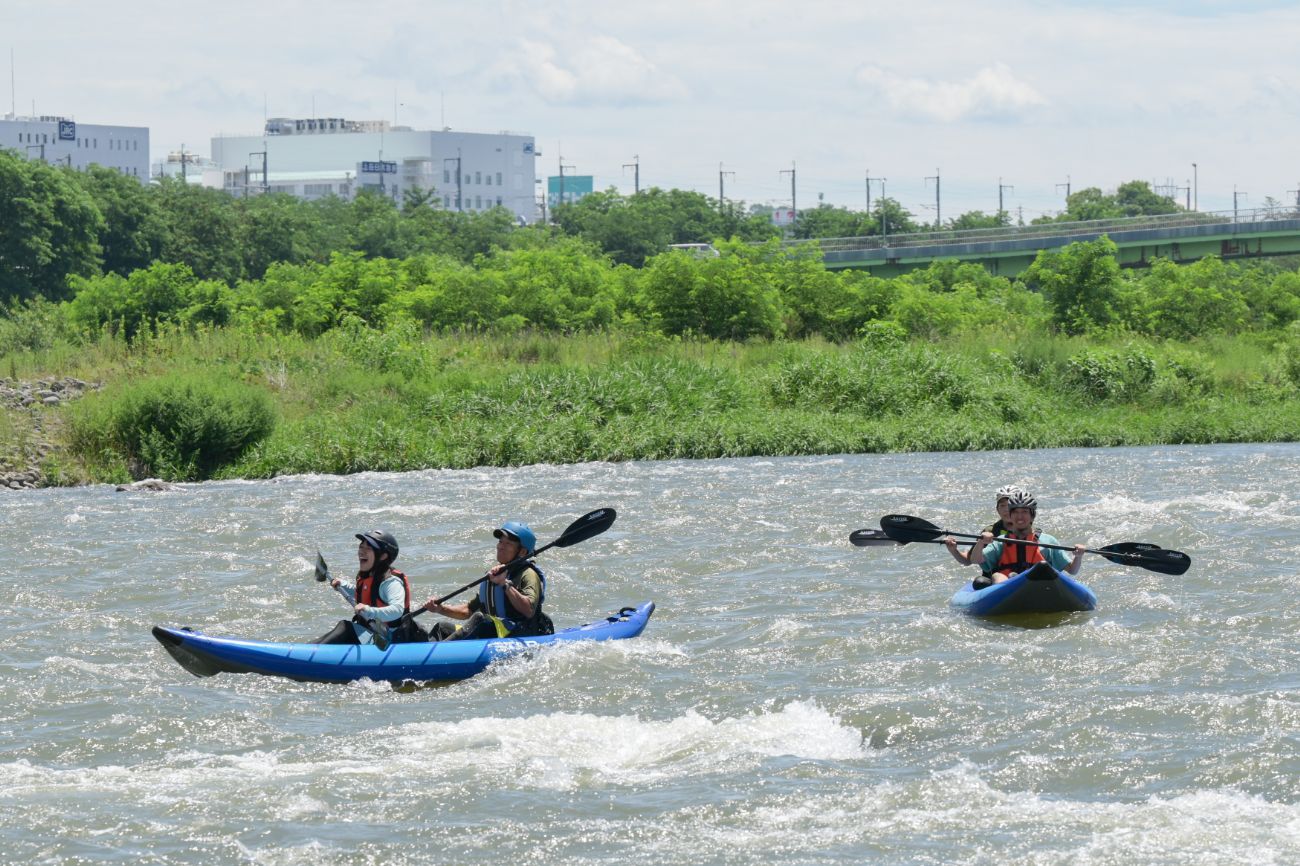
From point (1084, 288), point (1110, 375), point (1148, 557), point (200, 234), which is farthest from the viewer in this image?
point (200, 234)

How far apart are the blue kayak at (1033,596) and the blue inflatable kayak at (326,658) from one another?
3.46 meters

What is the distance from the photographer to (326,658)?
9.29m

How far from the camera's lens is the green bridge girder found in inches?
2093

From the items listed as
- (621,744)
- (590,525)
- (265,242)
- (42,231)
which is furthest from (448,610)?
(265,242)

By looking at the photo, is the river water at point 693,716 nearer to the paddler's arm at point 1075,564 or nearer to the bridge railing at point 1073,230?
the paddler's arm at point 1075,564

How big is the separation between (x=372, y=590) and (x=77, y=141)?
120m

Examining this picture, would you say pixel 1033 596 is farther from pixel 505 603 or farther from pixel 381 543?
pixel 381 543

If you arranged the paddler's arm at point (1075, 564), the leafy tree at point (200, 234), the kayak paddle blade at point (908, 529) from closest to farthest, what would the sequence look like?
the paddler's arm at point (1075, 564) → the kayak paddle blade at point (908, 529) → the leafy tree at point (200, 234)

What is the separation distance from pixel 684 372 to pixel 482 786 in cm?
1872

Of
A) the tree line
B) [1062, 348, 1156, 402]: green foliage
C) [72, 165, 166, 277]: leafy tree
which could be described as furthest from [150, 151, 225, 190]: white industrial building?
[1062, 348, 1156, 402]: green foliage

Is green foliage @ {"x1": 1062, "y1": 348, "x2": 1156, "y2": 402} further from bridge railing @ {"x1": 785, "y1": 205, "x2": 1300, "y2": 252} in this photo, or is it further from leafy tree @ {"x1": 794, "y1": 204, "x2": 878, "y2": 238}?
leafy tree @ {"x1": 794, "y1": 204, "x2": 878, "y2": 238}

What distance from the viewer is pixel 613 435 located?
23.2 meters

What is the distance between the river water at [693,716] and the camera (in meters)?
6.66

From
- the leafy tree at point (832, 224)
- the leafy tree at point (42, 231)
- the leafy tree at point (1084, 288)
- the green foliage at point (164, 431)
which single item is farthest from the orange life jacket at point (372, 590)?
the leafy tree at point (832, 224)
